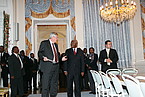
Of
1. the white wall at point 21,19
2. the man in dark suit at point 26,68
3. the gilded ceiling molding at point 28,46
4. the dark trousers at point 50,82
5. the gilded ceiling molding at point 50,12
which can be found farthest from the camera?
the gilded ceiling molding at point 50,12

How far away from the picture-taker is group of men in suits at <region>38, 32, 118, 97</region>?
4.20 metres

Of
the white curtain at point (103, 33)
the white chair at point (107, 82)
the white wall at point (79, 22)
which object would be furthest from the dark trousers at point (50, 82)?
the white curtain at point (103, 33)

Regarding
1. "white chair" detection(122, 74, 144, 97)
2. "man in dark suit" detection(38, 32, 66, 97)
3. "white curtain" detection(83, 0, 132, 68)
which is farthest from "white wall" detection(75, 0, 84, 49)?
"white chair" detection(122, 74, 144, 97)

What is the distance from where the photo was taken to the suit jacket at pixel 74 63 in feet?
15.6

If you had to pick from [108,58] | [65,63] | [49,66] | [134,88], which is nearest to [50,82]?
[49,66]

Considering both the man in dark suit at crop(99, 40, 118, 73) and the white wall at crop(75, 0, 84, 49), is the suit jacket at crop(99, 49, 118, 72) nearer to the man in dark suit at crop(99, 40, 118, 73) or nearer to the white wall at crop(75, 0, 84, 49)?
the man in dark suit at crop(99, 40, 118, 73)

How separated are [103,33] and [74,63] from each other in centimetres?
489

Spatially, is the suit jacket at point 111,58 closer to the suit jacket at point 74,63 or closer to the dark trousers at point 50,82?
the suit jacket at point 74,63

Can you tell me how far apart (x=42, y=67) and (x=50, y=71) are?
22cm

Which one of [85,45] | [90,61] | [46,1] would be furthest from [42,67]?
[46,1]

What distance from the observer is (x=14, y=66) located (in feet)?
17.3

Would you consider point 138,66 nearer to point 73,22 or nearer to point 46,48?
point 73,22

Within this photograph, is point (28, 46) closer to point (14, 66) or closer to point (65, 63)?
point (14, 66)

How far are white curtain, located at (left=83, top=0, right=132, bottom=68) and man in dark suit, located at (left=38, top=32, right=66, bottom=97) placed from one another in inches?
196
